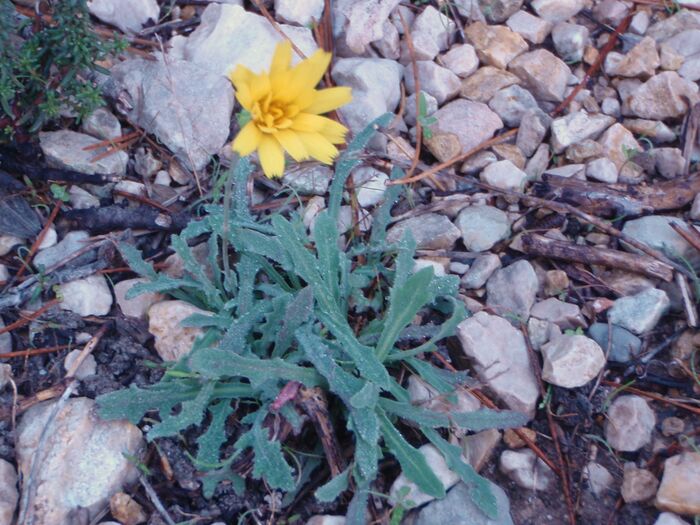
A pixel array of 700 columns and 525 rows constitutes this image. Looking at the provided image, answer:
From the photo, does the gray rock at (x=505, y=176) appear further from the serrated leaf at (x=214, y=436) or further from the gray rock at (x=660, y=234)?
the serrated leaf at (x=214, y=436)

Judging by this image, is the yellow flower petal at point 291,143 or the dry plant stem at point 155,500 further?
the dry plant stem at point 155,500

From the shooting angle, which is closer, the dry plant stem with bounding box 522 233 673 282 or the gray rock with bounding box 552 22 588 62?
the dry plant stem with bounding box 522 233 673 282

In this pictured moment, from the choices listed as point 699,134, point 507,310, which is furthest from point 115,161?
point 699,134

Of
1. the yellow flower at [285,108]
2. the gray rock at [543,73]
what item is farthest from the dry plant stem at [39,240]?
the gray rock at [543,73]

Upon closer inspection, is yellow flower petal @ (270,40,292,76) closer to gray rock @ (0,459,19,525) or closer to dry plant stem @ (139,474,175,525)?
dry plant stem @ (139,474,175,525)

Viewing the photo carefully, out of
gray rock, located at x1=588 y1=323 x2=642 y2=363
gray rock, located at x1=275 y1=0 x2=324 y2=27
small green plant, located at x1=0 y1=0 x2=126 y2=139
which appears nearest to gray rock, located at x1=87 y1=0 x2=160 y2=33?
small green plant, located at x1=0 y1=0 x2=126 y2=139

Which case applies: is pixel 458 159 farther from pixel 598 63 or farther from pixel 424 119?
pixel 598 63

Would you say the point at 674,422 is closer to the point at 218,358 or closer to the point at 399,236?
the point at 399,236
